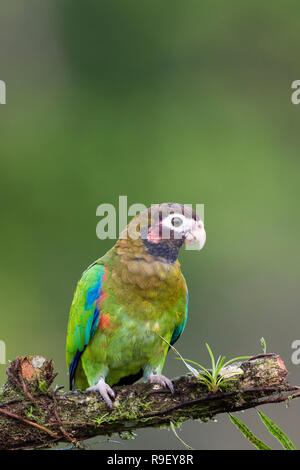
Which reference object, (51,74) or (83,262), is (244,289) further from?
(51,74)

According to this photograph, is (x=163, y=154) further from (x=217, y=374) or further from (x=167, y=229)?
(x=217, y=374)

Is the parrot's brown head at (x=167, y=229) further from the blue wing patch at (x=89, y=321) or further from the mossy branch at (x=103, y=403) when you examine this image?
the mossy branch at (x=103, y=403)

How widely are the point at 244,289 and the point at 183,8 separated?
8877mm

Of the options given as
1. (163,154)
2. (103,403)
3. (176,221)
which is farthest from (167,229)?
(163,154)

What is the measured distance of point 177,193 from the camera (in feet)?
44.9

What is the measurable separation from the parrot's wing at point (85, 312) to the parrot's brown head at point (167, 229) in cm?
41

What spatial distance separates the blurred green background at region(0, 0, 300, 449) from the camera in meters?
12.6

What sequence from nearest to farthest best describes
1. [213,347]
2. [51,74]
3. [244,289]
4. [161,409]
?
[161,409], [213,347], [244,289], [51,74]

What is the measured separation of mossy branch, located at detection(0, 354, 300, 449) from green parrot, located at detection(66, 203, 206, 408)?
0.86 m

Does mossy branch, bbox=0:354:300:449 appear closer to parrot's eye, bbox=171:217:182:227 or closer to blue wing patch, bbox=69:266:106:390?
blue wing patch, bbox=69:266:106:390

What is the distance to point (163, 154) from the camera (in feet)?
51.3

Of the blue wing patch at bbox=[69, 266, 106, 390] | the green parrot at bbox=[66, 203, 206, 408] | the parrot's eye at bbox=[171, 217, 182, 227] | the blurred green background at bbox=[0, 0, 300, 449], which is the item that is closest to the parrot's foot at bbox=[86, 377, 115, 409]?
the green parrot at bbox=[66, 203, 206, 408]

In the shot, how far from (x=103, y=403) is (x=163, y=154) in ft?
38.3

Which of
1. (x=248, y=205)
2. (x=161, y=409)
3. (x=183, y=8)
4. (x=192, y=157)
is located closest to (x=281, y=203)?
(x=248, y=205)
